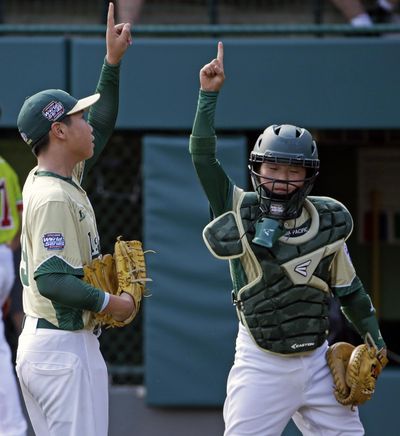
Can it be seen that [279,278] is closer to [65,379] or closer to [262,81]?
[65,379]

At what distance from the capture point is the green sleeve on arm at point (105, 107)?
Result: 14.9 ft

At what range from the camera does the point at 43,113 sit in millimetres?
4039

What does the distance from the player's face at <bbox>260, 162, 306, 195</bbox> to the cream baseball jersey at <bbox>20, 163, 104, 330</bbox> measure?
0.73 m

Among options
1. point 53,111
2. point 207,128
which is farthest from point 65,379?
point 207,128

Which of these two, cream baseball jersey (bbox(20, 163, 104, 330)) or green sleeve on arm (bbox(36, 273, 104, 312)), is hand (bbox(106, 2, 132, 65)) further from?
green sleeve on arm (bbox(36, 273, 104, 312))

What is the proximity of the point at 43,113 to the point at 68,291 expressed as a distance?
2.40 ft

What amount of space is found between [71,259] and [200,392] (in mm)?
2614

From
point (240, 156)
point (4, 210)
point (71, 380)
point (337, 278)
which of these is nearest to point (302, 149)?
point (337, 278)

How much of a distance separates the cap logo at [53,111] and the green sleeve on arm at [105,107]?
1.62 ft

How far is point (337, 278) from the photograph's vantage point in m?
4.39

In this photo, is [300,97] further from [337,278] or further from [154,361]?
[337,278]

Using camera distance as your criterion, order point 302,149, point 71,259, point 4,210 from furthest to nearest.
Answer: point 4,210, point 302,149, point 71,259

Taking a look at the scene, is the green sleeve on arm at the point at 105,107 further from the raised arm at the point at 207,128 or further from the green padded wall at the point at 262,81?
the green padded wall at the point at 262,81

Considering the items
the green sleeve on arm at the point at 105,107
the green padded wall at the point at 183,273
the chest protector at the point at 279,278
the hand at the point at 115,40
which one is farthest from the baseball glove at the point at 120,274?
the green padded wall at the point at 183,273
